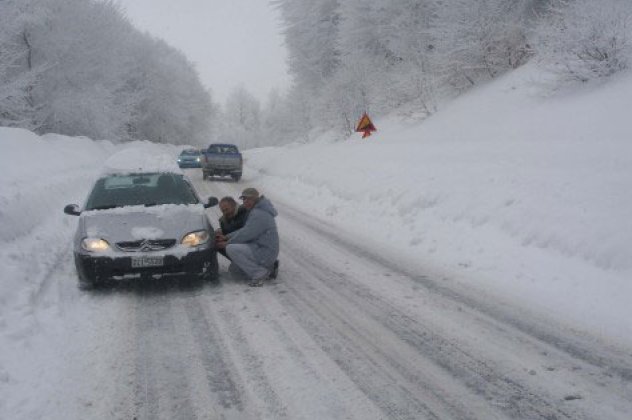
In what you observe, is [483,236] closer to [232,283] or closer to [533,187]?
[533,187]

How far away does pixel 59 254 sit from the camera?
8.50 meters

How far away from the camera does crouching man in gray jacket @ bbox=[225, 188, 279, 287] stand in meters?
7.12

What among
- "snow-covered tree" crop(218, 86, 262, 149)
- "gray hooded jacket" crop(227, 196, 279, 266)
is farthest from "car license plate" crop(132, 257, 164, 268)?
"snow-covered tree" crop(218, 86, 262, 149)

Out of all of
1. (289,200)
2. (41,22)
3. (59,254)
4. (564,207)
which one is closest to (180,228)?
(59,254)

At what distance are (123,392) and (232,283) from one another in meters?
3.33

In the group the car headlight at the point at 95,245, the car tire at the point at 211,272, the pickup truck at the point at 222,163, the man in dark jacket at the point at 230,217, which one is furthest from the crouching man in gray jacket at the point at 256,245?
the pickup truck at the point at 222,163

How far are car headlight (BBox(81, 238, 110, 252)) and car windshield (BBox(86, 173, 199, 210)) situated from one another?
36.2 inches

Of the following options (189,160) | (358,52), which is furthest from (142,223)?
(189,160)

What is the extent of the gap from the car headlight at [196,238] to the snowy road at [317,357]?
0.65 m

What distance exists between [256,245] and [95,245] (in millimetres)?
2124

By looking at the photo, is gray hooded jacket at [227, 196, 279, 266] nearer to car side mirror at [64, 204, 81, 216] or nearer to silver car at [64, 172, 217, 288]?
silver car at [64, 172, 217, 288]

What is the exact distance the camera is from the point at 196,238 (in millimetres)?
6793

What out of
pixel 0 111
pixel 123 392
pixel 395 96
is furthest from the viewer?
pixel 395 96

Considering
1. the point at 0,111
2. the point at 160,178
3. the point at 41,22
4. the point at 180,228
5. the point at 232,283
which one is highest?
the point at 41,22
